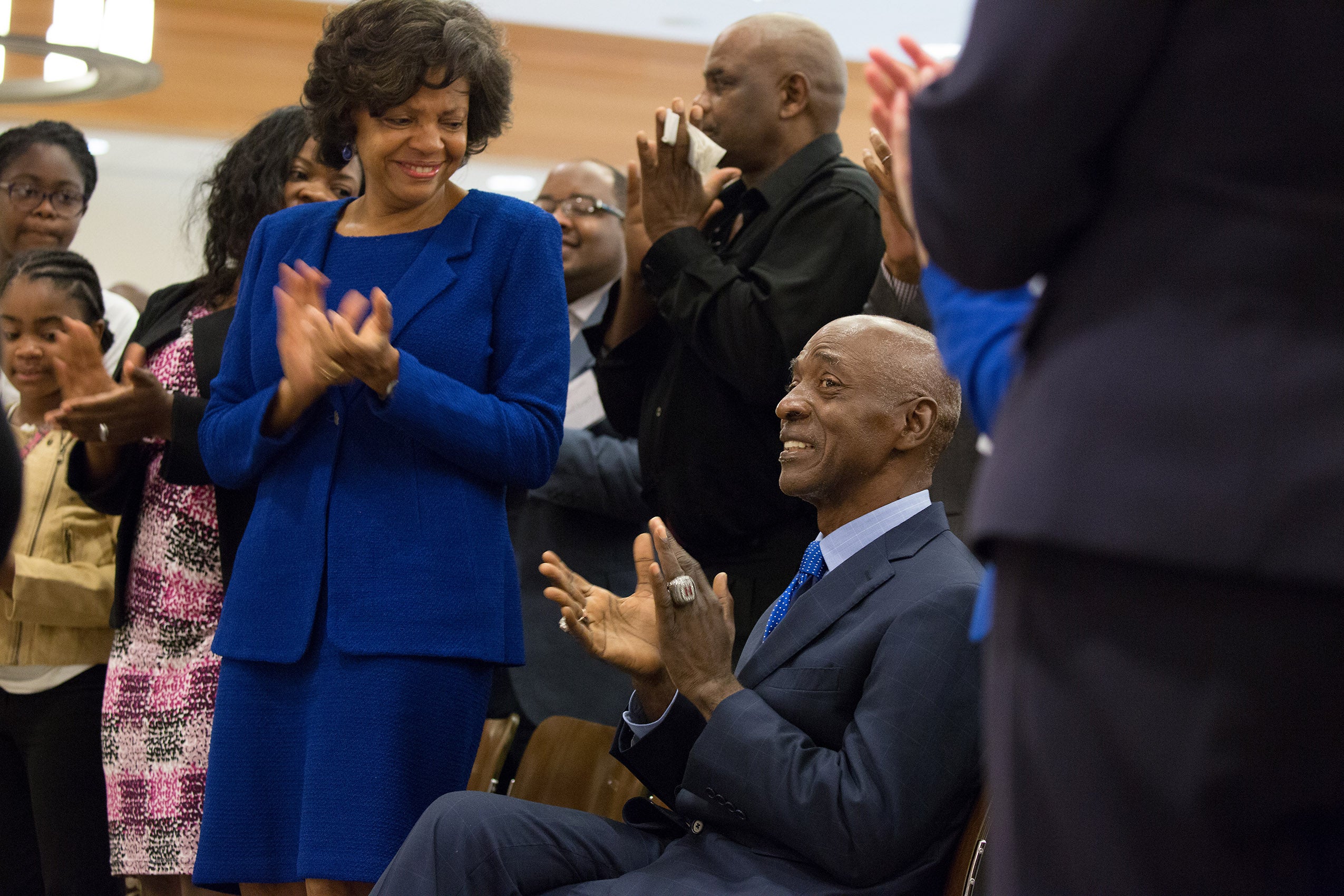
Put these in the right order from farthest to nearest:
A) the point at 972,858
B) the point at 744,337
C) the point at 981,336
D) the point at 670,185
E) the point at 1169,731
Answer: the point at 670,185
the point at 744,337
the point at 972,858
the point at 981,336
the point at 1169,731

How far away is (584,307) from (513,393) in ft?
5.39

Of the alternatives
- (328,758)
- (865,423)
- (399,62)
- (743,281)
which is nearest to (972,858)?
(865,423)

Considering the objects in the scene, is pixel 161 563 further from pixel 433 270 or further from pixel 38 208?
pixel 38 208

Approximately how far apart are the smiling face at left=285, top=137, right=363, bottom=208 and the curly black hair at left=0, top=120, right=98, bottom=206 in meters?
1.10

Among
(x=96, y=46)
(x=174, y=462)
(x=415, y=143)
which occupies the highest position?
(x=415, y=143)

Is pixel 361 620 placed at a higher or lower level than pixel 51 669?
higher

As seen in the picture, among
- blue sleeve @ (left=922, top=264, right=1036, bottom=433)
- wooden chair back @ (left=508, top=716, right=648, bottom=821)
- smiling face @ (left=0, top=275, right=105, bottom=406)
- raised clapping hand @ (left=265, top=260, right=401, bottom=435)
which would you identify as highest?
blue sleeve @ (left=922, top=264, right=1036, bottom=433)

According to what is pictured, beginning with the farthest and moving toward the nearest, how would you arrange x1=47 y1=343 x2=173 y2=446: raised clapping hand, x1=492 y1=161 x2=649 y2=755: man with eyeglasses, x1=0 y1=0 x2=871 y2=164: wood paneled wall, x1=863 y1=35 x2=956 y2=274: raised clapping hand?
x1=0 y1=0 x2=871 y2=164: wood paneled wall
x1=492 y1=161 x2=649 y2=755: man with eyeglasses
x1=47 y1=343 x2=173 y2=446: raised clapping hand
x1=863 y1=35 x2=956 y2=274: raised clapping hand

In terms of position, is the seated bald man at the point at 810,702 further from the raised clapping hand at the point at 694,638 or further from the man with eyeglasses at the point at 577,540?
the man with eyeglasses at the point at 577,540

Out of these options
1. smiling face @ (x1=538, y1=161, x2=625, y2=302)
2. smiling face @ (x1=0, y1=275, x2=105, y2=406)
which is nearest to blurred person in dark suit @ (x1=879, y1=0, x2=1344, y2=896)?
smiling face @ (x1=0, y1=275, x2=105, y2=406)

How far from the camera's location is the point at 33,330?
9.80ft

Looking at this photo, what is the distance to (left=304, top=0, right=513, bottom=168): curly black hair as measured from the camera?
6.79 ft

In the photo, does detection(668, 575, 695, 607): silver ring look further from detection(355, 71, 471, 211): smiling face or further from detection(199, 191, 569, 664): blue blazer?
detection(355, 71, 471, 211): smiling face

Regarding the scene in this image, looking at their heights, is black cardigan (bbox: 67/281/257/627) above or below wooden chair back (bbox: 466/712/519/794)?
above
